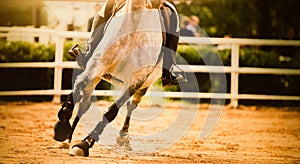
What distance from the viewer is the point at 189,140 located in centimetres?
712

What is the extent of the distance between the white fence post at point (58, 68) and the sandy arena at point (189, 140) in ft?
0.82

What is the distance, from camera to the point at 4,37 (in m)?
11.0

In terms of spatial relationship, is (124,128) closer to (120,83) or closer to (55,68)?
(120,83)

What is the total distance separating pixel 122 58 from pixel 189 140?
243cm

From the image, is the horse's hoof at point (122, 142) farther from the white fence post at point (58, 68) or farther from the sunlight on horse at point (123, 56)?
the white fence post at point (58, 68)

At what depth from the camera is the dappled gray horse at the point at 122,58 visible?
4957 mm

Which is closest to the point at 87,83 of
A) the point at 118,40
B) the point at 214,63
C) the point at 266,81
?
the point at 118,40

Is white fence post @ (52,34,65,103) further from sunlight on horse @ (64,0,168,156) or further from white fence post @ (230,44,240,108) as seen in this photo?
sunlight on horse @ (64,0,168,156)

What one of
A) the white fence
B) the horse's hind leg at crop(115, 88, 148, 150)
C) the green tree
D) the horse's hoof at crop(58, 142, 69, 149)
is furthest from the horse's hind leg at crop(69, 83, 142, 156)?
the green tree

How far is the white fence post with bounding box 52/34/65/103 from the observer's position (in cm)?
1091

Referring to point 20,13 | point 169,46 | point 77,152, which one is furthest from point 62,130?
point 20,13

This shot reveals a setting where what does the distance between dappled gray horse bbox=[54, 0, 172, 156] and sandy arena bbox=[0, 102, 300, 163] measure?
291 mm

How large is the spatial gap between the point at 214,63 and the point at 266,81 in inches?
49.7

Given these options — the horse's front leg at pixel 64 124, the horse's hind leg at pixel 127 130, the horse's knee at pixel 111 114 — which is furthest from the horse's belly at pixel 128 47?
the horse's hind leg at pixel 127 130
